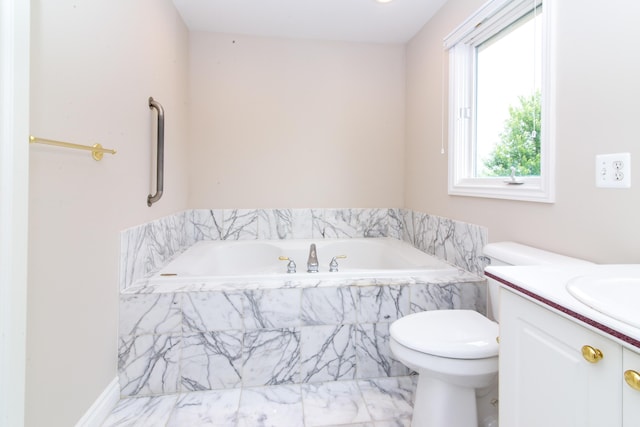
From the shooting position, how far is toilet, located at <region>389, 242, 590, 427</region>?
114cm

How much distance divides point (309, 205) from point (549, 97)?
1893mm

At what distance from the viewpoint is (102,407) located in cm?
141

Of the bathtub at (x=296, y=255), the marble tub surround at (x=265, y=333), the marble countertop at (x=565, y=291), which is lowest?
the marble tub surround at (x=265, y=333)

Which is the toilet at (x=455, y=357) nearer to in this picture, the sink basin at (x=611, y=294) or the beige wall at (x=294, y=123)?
the sink basin at (x=611, y=294)

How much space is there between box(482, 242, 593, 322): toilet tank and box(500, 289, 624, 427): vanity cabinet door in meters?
0.44

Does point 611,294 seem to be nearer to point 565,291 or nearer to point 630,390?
point 565,291

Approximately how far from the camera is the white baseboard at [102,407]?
51.5 inches

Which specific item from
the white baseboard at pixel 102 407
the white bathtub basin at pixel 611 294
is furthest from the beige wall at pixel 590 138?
the white baseboard at pixel 102 407

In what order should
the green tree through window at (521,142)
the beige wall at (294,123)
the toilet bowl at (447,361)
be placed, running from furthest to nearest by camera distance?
the beige wall at (294,123)
the green tree through window at (521,142)
the toilet bowl at (447,361)

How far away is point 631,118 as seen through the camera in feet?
3.45

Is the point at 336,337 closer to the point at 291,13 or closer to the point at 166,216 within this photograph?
the point at 166,216

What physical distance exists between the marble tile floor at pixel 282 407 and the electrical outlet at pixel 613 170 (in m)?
1.22

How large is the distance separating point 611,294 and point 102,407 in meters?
1.82

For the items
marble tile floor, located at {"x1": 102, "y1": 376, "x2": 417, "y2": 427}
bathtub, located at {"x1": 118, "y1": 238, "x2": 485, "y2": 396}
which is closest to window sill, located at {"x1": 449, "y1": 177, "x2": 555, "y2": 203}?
bathtub, located at {"x1": 118, "y1": 238, "x2": 485, "y2": 396}
